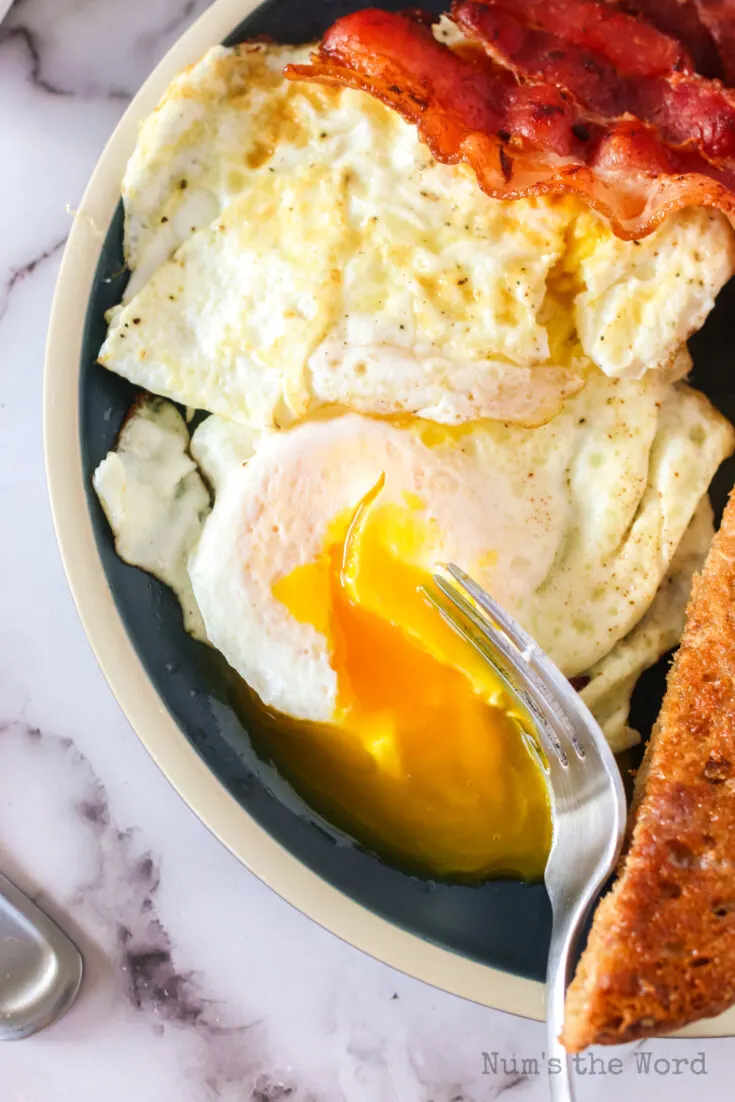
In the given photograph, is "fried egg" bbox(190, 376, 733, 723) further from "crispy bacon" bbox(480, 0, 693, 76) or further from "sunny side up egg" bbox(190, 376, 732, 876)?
"crispy bacon" bbox(480, 0, 693, 76)

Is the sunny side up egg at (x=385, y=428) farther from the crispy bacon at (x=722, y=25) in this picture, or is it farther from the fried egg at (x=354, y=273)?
the crispy bacon at (x=722, y=25)

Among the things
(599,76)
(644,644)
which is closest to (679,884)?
(644,644)

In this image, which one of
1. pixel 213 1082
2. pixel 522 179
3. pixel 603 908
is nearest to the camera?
pixel 603 908

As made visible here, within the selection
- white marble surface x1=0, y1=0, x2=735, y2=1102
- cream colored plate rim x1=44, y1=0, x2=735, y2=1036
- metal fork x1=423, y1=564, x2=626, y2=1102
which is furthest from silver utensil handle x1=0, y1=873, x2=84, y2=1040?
metal fork x1=423, y1=564, x2=626, y2=1102

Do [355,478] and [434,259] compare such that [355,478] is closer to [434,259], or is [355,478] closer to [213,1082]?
[434,259]

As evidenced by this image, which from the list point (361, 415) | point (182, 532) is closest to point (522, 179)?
point (361, 415)

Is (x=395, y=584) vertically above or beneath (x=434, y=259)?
beneath

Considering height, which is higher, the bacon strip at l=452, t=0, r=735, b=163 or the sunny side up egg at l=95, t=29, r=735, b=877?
the bacon strip at l=452, t=0, r=735, b=163
